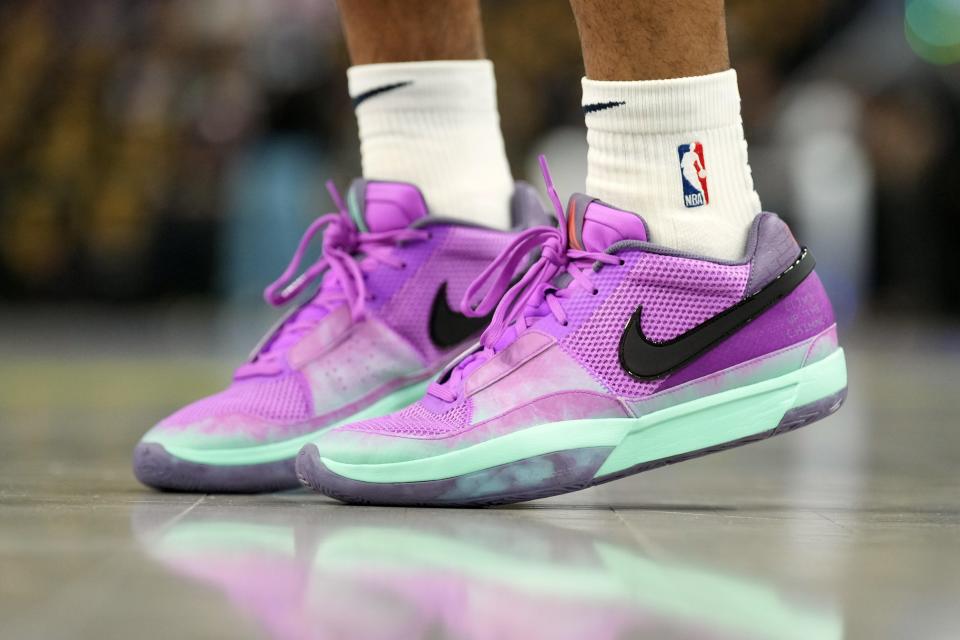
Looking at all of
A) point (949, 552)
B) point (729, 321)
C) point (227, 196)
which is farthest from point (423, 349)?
point (227, 196)

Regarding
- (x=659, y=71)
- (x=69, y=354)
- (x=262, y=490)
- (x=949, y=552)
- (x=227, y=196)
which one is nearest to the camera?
(x=949, y=552)

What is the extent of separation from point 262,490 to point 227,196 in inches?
185

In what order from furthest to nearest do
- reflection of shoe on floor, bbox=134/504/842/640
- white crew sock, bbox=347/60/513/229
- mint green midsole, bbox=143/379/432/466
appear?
white crew sock, bbox=347/60/513/229
mint green midsole, bbox=143/379/432/466
reflection of shoe on floor, bbox=134/504/842/640

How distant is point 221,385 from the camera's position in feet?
8.63

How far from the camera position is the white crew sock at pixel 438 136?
1.24 meters

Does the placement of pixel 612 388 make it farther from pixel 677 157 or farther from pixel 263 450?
pixel 263 450

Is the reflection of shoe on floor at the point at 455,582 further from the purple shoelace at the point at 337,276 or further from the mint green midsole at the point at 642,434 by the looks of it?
the purple shoelace at the point at 337,276

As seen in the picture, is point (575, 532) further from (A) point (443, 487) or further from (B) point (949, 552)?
(B) point (949, 552)

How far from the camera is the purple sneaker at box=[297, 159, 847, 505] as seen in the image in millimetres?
988

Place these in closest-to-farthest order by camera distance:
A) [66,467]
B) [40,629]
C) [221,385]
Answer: [40,629] → [66,467] → [221,385]

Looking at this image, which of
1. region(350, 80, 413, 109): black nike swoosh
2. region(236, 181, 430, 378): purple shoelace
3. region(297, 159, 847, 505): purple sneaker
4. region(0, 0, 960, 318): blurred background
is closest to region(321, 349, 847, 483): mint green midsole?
region(297, 159, 847, 505): purple sneaker

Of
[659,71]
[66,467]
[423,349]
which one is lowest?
[66,467]

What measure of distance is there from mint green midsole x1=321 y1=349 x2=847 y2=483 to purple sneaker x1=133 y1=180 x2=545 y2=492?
16 cm

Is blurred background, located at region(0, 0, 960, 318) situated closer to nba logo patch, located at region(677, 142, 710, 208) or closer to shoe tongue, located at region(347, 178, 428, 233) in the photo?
shoe tongue, located at region(347, 178, 428, 233)
